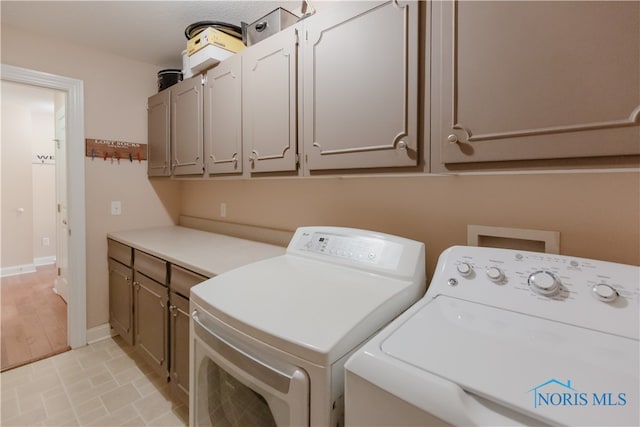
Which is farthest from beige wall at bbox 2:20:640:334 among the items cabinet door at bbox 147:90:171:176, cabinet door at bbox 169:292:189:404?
cabinet door at bbox 169:292:189:404

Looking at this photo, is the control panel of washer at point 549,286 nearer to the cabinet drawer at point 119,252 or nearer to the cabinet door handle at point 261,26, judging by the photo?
the cabinet door handle at point 261,26

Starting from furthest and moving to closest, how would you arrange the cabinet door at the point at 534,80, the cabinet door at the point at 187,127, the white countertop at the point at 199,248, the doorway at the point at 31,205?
1. the doorway at the point at 31,205
2. the cabinet door at the point at 187,127
3. the white countertop at the point at 199,248
4. the cabinet door at the point at 534,80

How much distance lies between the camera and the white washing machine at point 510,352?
52 centimetres

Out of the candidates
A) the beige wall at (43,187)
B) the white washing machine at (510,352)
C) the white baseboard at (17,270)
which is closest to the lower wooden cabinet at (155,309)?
the white washing machine at (510,352)

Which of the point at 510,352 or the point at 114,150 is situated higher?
the point at 114,150

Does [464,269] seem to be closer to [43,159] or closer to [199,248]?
[199,248]

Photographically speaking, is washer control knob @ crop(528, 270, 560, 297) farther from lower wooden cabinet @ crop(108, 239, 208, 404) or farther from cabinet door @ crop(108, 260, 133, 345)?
cabinet door @ crop(108, 260, 133, 345)

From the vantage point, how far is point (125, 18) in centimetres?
190

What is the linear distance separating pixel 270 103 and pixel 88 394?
208 cm

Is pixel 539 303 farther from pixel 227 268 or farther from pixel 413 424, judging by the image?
pixel 227 268

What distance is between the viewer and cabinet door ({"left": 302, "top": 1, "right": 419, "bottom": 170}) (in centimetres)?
104

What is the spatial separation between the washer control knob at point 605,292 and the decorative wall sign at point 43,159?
19.1ft

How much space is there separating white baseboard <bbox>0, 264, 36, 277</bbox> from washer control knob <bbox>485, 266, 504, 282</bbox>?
5.73 metres

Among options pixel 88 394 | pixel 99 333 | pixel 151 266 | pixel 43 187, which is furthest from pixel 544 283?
pixel 43 187
